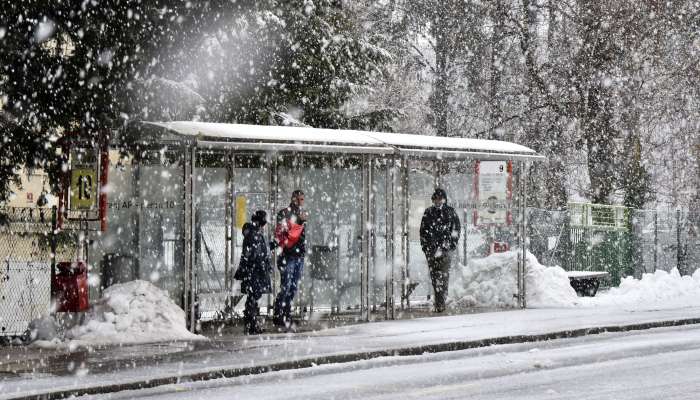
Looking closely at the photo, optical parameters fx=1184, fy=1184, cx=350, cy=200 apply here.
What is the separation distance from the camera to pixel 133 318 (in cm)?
1450

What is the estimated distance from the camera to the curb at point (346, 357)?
10445 mm

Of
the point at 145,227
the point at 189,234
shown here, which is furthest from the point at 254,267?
the point at 145,227

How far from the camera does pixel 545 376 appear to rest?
37.8ft

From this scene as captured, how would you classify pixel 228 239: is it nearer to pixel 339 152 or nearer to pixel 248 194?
pixel 248 194

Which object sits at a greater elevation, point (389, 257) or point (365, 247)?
point (365, 247)

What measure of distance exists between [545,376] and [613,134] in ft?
71.3

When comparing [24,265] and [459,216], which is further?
[459,216]

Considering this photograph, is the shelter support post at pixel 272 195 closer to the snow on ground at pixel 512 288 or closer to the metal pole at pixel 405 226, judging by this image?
the metal pole at pixel 405 226

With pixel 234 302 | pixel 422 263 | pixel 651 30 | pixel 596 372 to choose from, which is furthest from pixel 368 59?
pixel 596 372

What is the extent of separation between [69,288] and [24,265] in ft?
4.44

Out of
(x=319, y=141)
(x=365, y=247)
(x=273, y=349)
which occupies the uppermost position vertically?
(x=319, y=141)

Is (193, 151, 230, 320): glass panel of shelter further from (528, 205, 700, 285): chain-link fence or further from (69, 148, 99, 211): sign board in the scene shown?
(528, 205, 700, 285): chain-link fence

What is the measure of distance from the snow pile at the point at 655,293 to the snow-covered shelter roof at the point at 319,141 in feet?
12.6

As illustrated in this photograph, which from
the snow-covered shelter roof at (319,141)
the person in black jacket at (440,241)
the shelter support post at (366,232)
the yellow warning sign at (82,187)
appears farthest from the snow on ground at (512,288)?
the yellow warning sign at (82,187)
